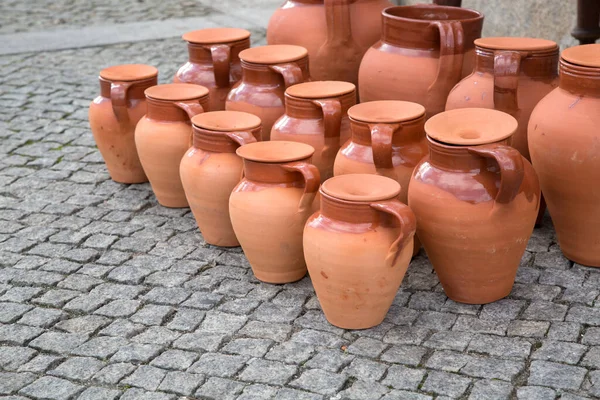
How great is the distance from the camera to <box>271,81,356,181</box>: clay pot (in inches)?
139

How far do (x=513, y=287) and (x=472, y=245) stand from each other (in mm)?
401

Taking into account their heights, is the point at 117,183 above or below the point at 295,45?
below

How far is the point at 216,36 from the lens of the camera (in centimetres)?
442

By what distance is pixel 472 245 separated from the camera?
2.95m

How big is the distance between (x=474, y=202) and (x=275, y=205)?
0.74m

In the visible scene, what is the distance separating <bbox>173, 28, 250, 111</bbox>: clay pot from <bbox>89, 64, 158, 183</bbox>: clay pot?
0.68ft

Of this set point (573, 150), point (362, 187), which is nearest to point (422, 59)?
point (573, 150)

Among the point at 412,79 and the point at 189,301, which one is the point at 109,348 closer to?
the point at 189,301

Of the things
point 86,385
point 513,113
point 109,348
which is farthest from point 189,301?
point 513,113

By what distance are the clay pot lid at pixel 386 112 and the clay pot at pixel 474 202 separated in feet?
0.68

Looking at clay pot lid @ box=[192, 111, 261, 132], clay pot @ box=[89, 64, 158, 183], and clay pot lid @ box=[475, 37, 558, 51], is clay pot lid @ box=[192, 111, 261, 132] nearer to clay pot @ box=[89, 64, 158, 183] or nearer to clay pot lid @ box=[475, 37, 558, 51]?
clay pot @ box=[89, 64, 158, 183]

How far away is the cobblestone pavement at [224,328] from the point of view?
8.82 feet

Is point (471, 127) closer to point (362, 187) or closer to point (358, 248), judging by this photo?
point (362, 187)

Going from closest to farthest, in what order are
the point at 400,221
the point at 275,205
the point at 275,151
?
the point at 400,221 → the point at 275,205 → the point at 275,151
